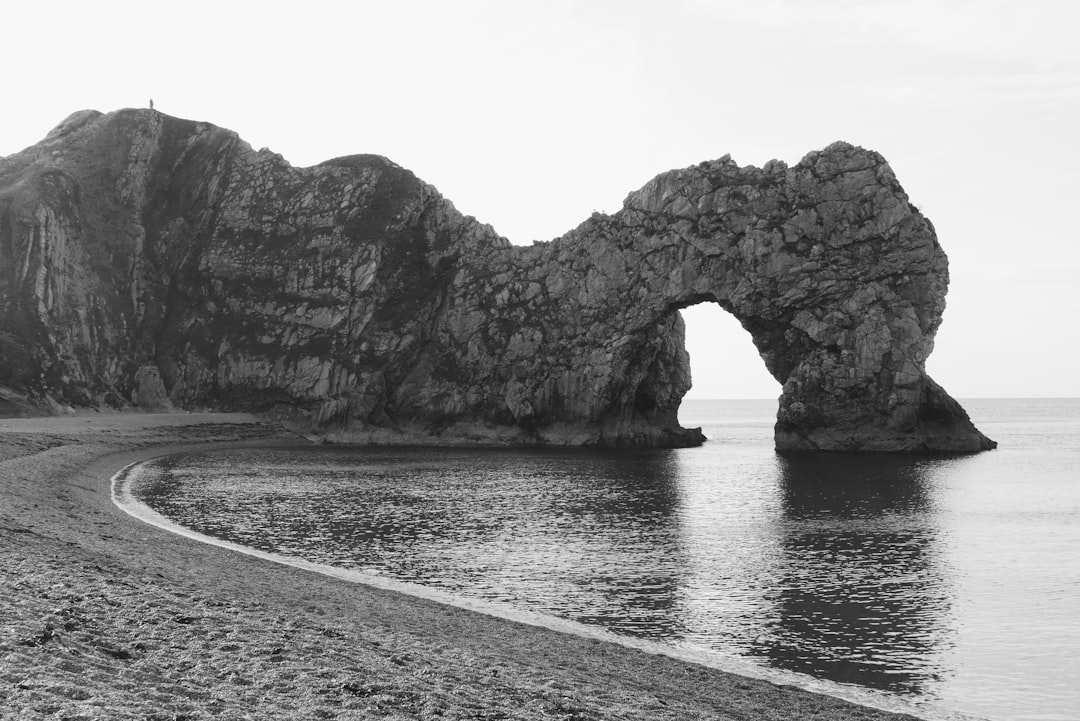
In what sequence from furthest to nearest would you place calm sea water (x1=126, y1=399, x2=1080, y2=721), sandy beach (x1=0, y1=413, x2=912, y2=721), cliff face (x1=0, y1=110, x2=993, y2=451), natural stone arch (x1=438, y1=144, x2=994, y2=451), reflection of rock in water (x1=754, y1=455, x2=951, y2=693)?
cliff face (x1=0, y1=110, x2=993, y2=451) → natural stone arch (x1=438, y1=144, x2=994, y2=451) → calm sea water (x1=126, y1=399, x2=1080, y2=721) → reflection of rock in water (x1=754, y1=455, x2=951, y2=693) → sandy beach (x1=0, y1=413, x2=912, y2=721)

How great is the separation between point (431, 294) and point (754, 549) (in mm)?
88607

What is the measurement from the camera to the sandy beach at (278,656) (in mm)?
12438

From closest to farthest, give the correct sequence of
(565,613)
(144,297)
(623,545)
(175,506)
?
(565,613) < (623,545) < (175,506) < (144,297)

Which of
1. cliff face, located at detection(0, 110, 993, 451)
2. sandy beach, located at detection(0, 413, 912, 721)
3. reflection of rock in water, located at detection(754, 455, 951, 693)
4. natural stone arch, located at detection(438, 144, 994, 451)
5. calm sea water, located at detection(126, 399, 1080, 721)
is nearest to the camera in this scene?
sandy beach, located at detection(0, 413, 912, 721)

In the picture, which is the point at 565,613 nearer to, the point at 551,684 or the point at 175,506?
the point at 551,684

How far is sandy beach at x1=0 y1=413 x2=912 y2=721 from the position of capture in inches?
490

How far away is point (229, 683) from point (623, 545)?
26657 mm

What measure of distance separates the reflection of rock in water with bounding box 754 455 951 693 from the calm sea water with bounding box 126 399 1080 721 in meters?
0.10

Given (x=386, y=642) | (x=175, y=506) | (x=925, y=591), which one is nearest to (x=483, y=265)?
(x=175, y=506)

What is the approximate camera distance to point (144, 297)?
128 metres

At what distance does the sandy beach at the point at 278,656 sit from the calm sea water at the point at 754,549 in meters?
3.74

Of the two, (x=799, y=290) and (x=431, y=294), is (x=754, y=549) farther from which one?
(x=431, y=294)

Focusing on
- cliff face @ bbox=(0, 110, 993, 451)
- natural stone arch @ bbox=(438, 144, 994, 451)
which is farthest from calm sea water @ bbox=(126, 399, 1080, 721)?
cliff face @ bbox=(0, 110, 993, 451)

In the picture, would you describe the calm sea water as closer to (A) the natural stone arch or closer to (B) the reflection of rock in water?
(B) the reflection of rock in water
